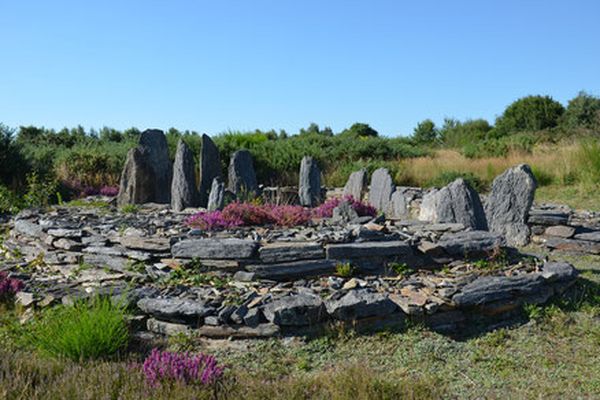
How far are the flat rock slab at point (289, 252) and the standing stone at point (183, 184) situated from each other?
393cm

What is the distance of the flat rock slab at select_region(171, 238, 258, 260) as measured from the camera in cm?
578

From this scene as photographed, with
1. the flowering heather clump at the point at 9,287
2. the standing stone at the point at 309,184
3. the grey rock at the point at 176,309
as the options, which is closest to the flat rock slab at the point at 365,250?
the grey rock at the point at 176,309

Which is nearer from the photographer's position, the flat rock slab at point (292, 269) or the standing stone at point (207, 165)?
the flat rock slab at point (292, 269)

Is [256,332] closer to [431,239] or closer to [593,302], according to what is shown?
[431,239]

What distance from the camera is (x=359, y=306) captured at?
485 cm

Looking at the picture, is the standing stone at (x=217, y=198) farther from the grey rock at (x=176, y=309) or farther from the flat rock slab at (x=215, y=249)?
the grey rock at (x=176, y=309)

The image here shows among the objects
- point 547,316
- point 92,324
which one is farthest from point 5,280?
point 547,316

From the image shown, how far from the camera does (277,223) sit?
7.44 metres

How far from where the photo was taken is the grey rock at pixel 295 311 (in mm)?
4766

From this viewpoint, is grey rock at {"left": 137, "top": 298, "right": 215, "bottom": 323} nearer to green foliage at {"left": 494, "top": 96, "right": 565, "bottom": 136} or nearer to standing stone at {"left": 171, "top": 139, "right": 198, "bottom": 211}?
standing stone at {"left": 171, "top": 139, "right": 198, "bottom": 211}

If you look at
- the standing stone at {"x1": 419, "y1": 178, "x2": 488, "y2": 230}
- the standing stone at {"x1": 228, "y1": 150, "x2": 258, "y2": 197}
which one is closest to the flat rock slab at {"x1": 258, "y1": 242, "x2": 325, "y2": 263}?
the standing stone at {"x1": 419, "y1": 178, "x2": 488, "y2": 230}

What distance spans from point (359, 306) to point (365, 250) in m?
1.19

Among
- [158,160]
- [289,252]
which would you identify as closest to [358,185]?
[158,160]

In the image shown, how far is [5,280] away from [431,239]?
197 inches
